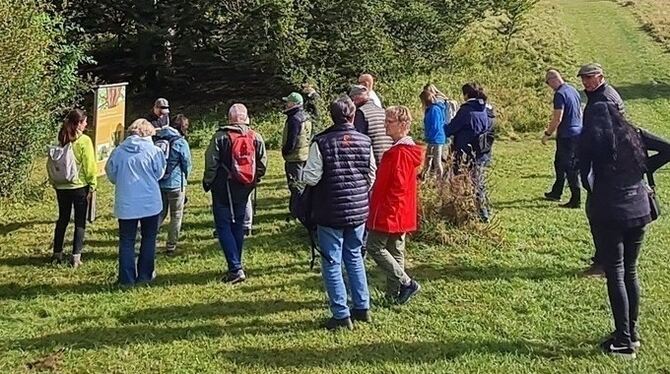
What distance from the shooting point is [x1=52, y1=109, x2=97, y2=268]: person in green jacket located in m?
7.96

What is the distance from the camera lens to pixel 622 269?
5402mm

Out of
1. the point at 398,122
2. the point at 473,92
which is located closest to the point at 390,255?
the point at 398,122

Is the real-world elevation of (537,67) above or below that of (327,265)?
above

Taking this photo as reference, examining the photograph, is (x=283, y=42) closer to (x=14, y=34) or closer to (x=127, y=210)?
(x=14, y=34)

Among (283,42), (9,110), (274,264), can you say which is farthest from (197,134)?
(274,264)

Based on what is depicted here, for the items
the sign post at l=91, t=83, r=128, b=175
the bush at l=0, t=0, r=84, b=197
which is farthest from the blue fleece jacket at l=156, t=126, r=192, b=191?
the bush at l=0, t=0, r=84, b=197

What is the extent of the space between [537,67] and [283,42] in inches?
380

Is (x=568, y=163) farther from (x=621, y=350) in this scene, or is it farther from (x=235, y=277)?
(x=235, y=277)

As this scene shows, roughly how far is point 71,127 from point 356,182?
365 centimetres

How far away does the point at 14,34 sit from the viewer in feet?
29.3

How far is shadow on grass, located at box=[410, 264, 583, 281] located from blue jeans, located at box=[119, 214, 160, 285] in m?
2.67

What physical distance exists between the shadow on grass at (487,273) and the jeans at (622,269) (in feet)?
6.43

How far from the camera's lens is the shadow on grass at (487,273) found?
24.6ft

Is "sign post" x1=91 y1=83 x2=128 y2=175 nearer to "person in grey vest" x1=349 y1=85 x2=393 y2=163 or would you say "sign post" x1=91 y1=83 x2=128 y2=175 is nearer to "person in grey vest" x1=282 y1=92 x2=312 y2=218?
"person in grey vest" x1=282 y1=92 x2=312 y2=218
